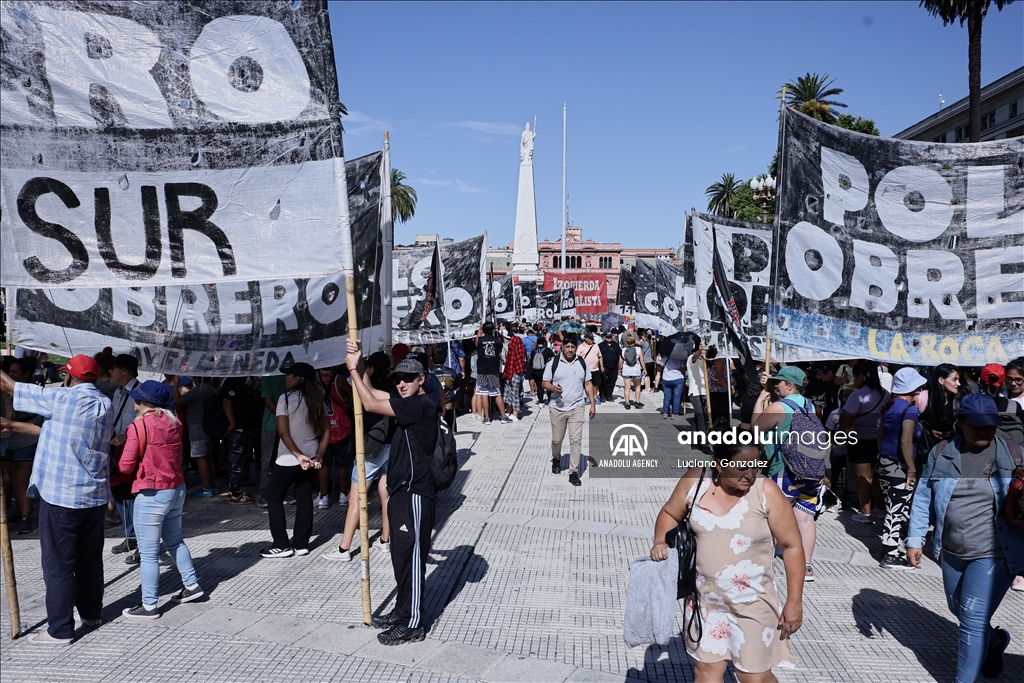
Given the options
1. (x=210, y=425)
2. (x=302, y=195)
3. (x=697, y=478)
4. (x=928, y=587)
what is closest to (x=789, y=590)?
(x=697, y=478)

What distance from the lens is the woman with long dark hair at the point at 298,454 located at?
265 inches

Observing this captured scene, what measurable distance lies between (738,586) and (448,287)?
11702mm

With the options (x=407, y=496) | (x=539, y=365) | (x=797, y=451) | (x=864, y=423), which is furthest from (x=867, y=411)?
(x=539, y=365)

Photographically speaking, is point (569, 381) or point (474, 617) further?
point (569, 381)

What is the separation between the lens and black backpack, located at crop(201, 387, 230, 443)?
29.1 ft

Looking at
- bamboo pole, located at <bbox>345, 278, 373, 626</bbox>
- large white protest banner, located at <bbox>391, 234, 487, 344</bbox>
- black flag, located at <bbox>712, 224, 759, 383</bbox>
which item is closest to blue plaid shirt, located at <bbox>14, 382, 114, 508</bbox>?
bamboo pole, located at <bbox>345, 278, 373, 626</bbox>

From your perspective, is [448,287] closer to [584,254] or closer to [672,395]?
[672,395]

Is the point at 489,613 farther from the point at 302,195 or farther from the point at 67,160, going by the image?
the point at 67,160

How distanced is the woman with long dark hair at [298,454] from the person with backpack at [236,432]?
7.33ft

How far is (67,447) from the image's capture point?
16.3 feet

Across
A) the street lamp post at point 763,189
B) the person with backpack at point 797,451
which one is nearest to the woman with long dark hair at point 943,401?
the person with backpack at point 797,451

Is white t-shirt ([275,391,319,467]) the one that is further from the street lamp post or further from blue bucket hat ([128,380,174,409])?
the street lamp post

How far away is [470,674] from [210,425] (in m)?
5.66

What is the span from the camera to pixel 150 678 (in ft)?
14.6
